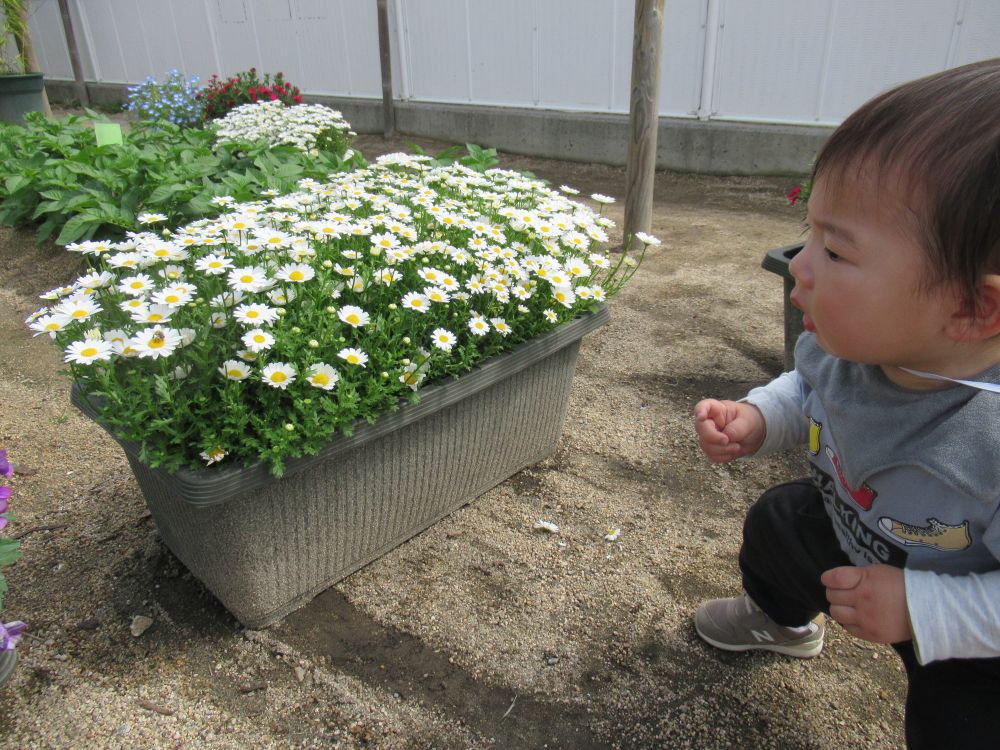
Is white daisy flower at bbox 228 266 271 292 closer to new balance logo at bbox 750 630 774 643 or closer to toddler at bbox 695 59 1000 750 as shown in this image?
toddler at bbox 695 59 1000 750

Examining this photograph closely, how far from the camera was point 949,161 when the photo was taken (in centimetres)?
83

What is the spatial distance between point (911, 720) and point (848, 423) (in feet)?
1.55

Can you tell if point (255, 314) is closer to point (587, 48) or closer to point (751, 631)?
point (751, 631)

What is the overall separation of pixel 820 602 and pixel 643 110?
3.47 meters

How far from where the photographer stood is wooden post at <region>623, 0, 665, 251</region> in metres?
4.09

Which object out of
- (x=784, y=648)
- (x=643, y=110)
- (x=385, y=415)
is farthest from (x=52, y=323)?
(x=643, y=110)

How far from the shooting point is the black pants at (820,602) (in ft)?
→ 3.41

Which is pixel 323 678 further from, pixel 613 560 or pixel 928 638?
pixel 928 638

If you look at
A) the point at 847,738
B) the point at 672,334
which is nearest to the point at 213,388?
the point at 847,738

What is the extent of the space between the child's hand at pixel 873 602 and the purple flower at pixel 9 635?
1.48 metres

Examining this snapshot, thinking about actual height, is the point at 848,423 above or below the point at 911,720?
above

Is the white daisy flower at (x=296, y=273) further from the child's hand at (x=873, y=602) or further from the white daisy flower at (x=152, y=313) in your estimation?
the child's hand at (x=873, y=602)

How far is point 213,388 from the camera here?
1.44 metres

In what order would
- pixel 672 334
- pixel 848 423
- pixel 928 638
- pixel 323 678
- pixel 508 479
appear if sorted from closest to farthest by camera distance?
pixel 928 638, pixel 848 423, pixel 323 678, pixel 508 479, pixel 672 334
